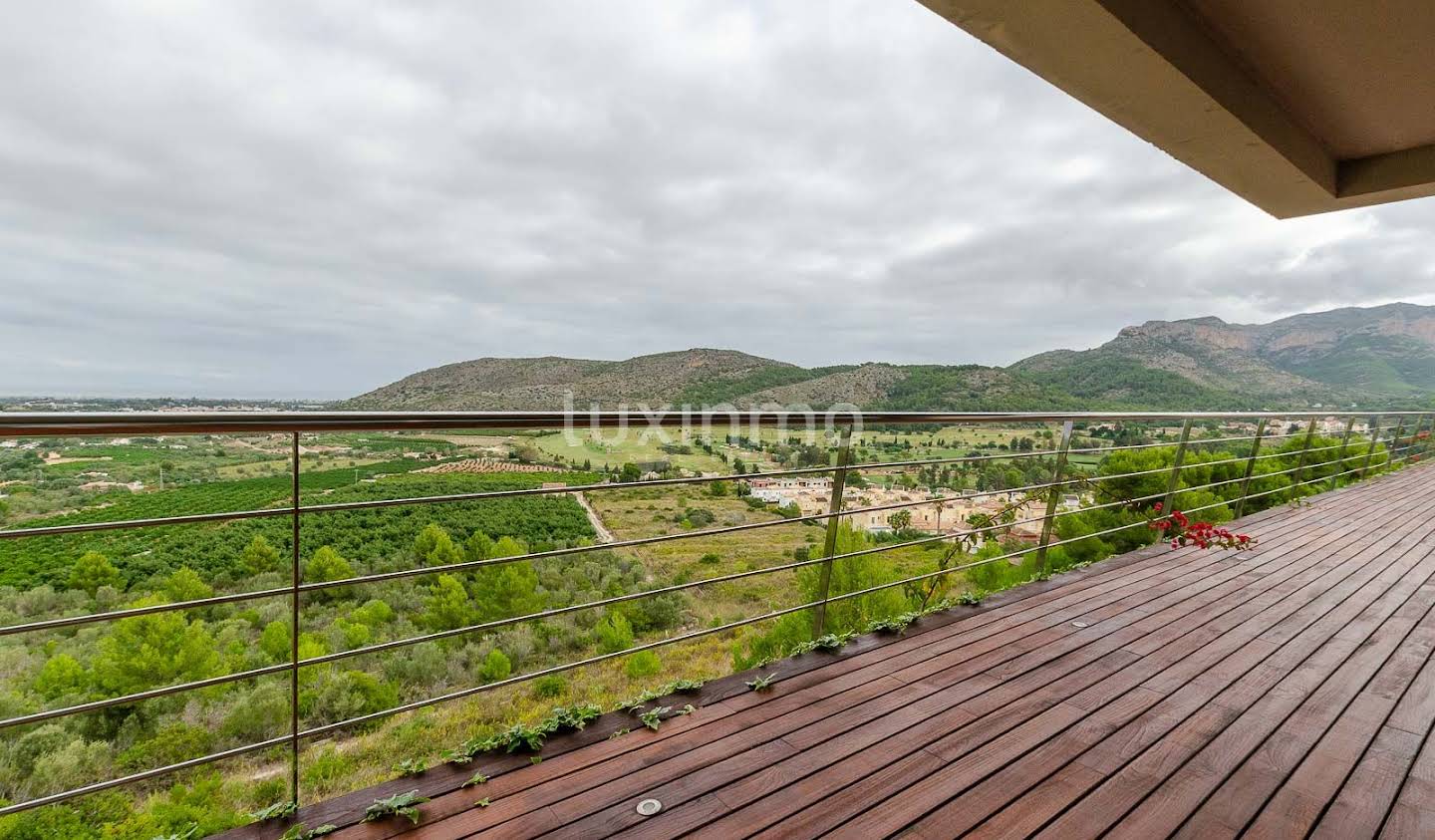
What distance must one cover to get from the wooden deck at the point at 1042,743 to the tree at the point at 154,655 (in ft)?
9.88

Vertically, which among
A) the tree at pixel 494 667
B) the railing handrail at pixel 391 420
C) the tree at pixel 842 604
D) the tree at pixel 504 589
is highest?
the railing handrail at pixel 391 420

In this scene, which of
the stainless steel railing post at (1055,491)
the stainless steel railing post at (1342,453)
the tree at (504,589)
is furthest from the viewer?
the stainless steel railing post at (1342,453)

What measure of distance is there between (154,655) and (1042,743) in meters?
4.45

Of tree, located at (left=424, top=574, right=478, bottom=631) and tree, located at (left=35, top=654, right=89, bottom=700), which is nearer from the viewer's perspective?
tree, located at (left=35, top=654, right=89, bottom=700)

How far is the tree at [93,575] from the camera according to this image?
241cm

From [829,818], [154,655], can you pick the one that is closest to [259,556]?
[154,655]

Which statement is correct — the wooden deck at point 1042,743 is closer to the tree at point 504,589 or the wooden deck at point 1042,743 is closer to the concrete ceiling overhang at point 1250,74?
→ the concrete ceiling overhang at point 1250,74

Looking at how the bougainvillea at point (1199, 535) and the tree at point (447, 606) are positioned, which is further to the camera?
the tree at point (447, 606)

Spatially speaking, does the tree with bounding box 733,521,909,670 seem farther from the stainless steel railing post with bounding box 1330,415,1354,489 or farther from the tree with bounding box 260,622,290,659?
the stainless steel railing post with bounding box 1330,415,1354,489

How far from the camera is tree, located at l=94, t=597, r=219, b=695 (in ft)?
10.0

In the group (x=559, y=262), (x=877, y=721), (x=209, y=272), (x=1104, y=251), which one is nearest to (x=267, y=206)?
(x=209, y=272)

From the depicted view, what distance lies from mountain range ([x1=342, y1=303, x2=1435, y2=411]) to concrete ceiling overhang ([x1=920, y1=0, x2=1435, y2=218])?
26.3 feet

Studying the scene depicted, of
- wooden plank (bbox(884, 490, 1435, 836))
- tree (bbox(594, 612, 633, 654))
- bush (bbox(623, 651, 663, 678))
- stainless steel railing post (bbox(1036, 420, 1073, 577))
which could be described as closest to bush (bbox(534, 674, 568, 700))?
tree (bbox(594, 612, 633, 654))

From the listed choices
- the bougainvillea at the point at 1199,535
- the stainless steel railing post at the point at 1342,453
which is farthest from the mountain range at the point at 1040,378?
the bougainvillea at the point at 1199,535
